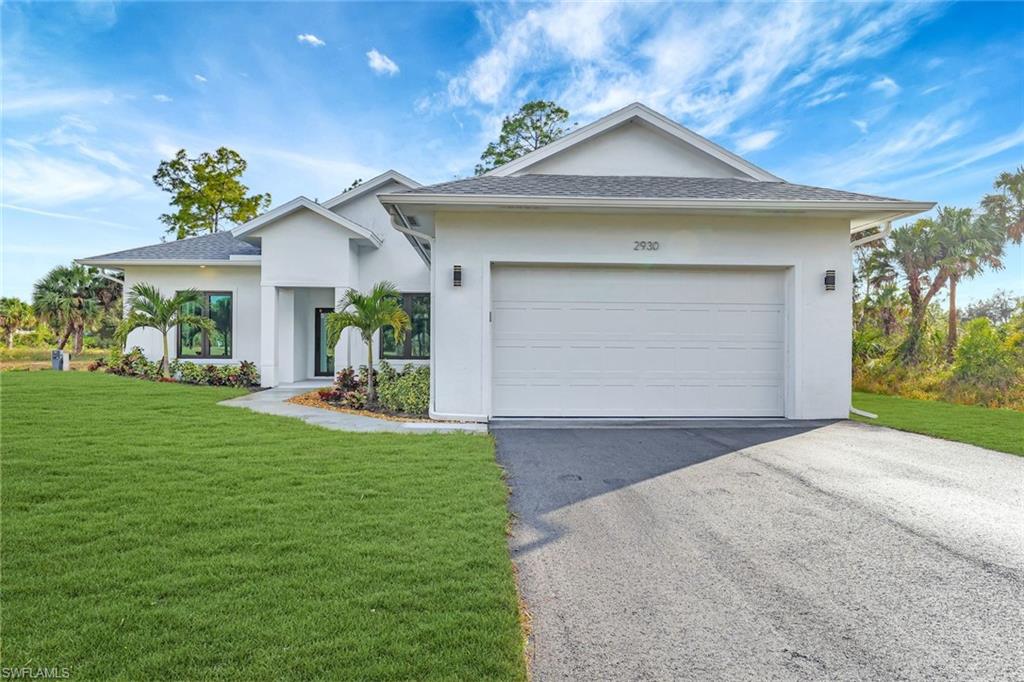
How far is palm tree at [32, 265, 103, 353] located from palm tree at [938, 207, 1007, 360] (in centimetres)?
3327

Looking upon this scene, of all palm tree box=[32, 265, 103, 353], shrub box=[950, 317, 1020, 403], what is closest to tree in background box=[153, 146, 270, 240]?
palm tree box=[32, 265, 103, 353]

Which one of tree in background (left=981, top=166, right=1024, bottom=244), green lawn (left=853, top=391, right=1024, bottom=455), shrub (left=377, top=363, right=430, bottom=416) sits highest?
tree in background (left=981, top=166, right=1024, bottom=244)

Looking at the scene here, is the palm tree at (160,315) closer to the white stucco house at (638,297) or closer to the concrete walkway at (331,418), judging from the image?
the concrete walkway at (331,418)

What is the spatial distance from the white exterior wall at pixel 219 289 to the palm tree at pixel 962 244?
23292 millimetres

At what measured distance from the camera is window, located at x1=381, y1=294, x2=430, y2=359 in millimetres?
13336

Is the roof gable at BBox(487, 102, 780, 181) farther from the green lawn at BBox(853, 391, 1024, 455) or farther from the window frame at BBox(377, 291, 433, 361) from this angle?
the green lawn at BBox(853, 391, 1024, 455)

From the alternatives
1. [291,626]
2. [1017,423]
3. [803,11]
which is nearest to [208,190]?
[803,11]

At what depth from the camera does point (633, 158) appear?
1001 cm

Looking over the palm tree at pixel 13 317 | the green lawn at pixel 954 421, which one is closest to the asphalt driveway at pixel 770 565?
the green lawn at pixel 954 421

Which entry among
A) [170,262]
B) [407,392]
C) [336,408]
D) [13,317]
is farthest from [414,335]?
[13,317]

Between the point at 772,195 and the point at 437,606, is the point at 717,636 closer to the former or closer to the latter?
the point at 437,606

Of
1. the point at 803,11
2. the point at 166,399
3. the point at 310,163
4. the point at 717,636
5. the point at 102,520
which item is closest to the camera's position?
the point at 717,636

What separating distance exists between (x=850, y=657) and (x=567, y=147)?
930cm

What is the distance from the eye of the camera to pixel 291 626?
2203 millimetres
